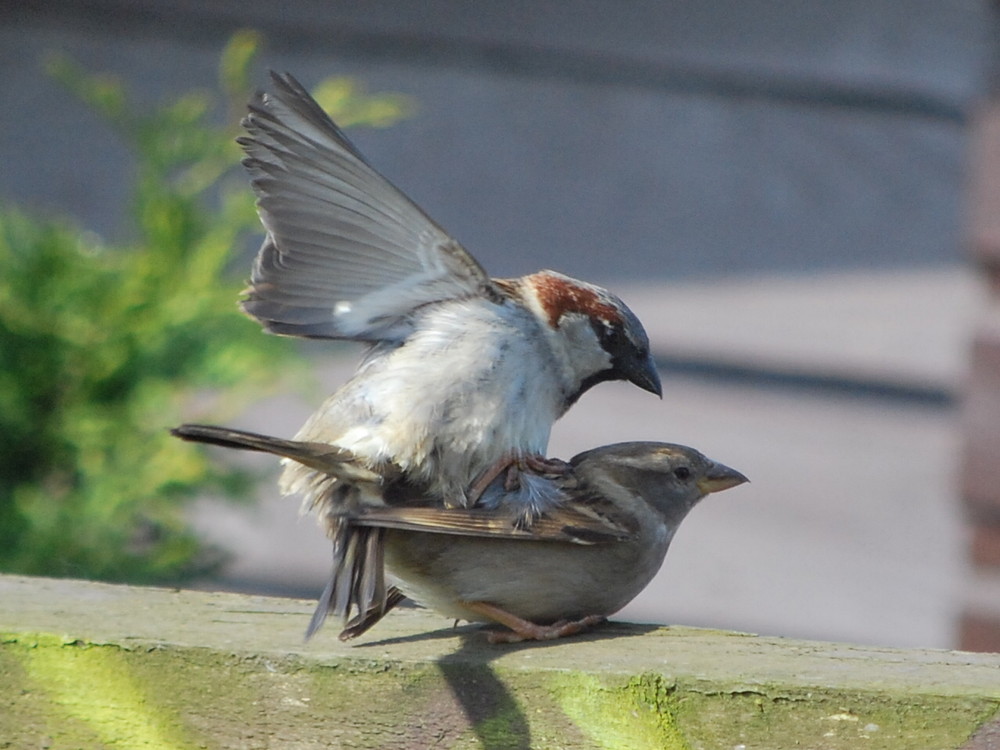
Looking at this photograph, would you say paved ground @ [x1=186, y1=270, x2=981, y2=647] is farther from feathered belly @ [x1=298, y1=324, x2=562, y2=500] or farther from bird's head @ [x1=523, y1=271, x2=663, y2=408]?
feathered belly @ [x1=298, y1=324, x2=562, y2=500]

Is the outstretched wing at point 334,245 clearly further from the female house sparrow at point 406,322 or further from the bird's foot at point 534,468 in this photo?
the bird's foot at point 534,468

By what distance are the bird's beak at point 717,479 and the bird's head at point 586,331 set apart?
204mm

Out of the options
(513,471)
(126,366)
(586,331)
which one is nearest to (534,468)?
(513,471)

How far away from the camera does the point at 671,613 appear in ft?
11.9

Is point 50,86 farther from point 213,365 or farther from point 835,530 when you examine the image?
point 835,530

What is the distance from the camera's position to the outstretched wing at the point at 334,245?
5.10 feet

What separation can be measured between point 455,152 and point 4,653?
99.2 inches

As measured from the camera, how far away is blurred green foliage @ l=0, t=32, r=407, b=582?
2.56 m

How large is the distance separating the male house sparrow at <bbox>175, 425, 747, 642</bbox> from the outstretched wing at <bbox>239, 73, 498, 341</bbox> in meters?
0.26

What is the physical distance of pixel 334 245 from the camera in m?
1.68

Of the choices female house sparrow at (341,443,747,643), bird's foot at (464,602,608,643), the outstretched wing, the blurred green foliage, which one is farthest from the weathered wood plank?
the blurred green foliage

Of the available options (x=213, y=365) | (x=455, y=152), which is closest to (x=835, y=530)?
(x=455, y=152)

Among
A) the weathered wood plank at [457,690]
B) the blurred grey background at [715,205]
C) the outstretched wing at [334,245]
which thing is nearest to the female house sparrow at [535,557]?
the weathered wood plank at [457,690]

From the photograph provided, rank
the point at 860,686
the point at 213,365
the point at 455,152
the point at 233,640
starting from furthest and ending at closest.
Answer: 1. the point at 455,152
2. the point at 213,365
3. the point at 233,640
4. the point at 860,686
